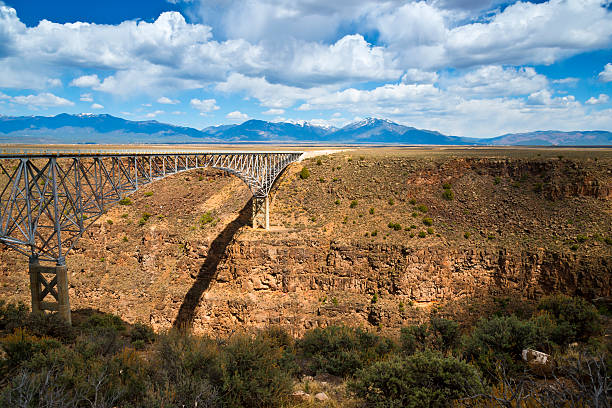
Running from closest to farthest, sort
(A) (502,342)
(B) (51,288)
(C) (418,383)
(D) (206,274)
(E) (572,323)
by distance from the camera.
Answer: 1. (C) (418,383)
2. (A) (502,342)
3. (E) (572,323)
4. (B) (51,288)
5. (D) (206,274)

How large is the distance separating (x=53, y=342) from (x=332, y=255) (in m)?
24.8

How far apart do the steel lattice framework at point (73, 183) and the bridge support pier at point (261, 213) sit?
0.96 meters

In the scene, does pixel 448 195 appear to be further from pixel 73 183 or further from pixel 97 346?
pixel 73 183

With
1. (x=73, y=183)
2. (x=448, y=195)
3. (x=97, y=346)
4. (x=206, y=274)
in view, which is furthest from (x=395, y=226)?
(x=73, y=183)

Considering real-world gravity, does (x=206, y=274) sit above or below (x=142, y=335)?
below

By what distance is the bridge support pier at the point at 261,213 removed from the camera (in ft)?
125

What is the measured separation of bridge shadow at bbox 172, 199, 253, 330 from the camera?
117 feet

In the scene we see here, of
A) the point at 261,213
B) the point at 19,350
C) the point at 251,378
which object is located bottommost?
the point at 251,378

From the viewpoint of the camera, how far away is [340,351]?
55.6 feet

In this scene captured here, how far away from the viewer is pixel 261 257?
35.3m

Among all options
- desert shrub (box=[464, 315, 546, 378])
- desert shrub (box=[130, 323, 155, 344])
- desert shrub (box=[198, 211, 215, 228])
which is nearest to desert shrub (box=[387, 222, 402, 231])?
desert shrub (box=[198, 211, 215, 228])

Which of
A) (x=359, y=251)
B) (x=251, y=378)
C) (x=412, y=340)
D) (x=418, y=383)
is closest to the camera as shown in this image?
(x=418, y=383)

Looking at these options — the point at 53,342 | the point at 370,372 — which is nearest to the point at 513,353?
the point at 370,372

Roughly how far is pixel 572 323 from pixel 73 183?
40.7 m
